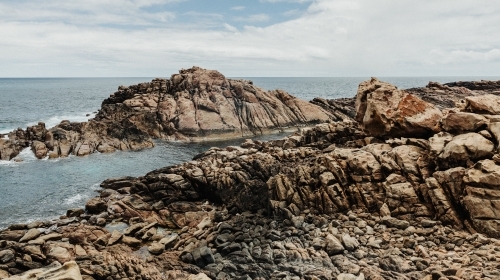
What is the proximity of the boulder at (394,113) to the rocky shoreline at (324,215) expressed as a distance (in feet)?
0.30

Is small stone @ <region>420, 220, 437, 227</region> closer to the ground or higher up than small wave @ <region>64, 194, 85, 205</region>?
higher up

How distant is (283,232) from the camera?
22.2 meters

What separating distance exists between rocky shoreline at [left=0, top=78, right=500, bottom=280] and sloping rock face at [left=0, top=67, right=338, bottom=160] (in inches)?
1111

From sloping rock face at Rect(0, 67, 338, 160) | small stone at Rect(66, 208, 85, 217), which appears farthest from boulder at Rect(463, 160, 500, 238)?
sloping rock face at Rect(0, 67, 338, 160)

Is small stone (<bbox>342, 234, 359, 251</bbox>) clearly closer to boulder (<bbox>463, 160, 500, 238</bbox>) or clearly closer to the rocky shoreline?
the rocky shoreline

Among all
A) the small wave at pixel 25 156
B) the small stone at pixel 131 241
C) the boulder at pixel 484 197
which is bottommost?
the small stone at pixel 131 241

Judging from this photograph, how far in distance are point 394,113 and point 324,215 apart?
1005cm

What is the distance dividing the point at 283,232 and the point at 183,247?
22.8ft

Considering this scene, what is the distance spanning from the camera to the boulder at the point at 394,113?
83.9 feet

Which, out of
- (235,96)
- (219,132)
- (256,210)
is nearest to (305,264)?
(256,210)

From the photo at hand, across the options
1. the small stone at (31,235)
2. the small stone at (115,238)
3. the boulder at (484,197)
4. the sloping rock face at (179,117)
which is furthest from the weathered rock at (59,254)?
the sloping rock face at (179,117)

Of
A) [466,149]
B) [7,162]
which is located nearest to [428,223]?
[466,149]

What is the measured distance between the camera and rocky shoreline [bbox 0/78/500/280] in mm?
17969

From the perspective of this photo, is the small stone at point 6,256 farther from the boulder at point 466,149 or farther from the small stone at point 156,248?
the boulder at point 466,149
